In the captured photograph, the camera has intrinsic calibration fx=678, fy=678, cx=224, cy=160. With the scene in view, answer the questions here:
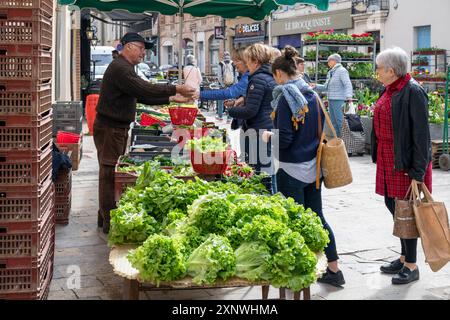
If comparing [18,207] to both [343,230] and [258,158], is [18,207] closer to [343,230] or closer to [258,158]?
[258,158]

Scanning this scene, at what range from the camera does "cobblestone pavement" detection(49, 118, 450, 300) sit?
5.37 m

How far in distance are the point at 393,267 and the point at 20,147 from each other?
345cm

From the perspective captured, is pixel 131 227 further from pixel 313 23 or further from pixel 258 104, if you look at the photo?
pixel 313 23

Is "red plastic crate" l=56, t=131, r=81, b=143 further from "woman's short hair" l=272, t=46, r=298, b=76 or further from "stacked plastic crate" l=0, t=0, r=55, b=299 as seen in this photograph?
"stacked plastic crate" l=0, t=0, r=55, b=299

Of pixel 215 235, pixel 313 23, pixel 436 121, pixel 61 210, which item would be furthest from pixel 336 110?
pixel 313 23

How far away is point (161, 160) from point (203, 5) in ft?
12.6

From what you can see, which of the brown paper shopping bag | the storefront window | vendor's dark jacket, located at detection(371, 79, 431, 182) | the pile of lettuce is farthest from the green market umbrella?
the storefront window

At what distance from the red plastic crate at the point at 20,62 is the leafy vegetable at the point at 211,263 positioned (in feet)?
4.90

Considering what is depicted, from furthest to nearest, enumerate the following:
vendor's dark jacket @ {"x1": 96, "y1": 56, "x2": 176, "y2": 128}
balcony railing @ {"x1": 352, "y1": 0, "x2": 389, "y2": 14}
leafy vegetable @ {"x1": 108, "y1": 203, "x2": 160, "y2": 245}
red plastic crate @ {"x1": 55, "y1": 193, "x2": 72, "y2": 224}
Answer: balcony railing @ {"x1": 352, "y1": 0, "x2": 389, "y2": 14}, red plastic crate @ {"x1": 55, "y1": 193, "x2": 72, "y2": 224}, vendor's dark jacket @ {"x1": 96, "y1": 56, "x2": 176, "y2": 128}, leafy vegetable @ {"x1": 108, "y1": 203, "x2": 160, "y2": 245}

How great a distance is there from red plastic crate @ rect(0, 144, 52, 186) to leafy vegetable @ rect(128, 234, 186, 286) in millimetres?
929

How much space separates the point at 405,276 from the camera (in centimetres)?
566

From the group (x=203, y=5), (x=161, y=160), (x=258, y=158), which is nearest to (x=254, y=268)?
(x=161, y=160)

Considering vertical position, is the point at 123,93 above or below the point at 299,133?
above

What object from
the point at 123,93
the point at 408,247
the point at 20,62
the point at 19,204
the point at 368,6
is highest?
the point at 368,6
